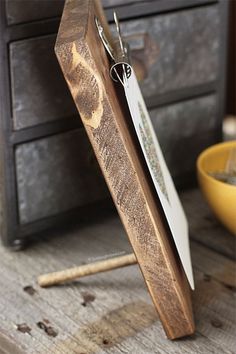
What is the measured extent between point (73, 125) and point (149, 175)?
22 centimetres

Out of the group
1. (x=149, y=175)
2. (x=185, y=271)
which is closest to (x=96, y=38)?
(x=149, y=175)

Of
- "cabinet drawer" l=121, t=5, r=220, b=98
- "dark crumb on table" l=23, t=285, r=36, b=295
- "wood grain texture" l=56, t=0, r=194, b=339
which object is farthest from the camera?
"cabinet drawer" l=121, t=5, r=220, b=98

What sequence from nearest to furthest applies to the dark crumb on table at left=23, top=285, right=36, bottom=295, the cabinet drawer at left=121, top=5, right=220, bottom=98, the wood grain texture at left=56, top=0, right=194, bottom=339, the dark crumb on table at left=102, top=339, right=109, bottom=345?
1. the wood grain texture at left=56, top=0, right=194, bottom=339
2. the dark crumb on table at left=102, top=339, right=109, bottom=345
3. the dark crumb on table at left=23, top=285, right=36, bottom=295
4. the cabinet drawer at left=121, top=5, right=220, bottom=98

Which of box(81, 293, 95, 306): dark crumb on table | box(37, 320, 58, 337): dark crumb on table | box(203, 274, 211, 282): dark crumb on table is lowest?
box(203, 274, 211, 282): dark crumb on table

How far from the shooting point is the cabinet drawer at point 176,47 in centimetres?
115

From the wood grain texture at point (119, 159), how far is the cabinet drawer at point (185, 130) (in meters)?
0.31

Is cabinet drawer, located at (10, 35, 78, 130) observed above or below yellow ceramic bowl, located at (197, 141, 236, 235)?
above

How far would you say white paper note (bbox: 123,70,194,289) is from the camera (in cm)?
88

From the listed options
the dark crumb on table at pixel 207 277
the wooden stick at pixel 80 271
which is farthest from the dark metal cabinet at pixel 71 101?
the dark crumb on table at pixel 207 277

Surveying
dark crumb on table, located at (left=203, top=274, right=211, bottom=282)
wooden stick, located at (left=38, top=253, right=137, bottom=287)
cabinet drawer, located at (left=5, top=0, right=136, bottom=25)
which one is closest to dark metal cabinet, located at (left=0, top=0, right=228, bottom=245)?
cabinet drawer, located at (left=5, top=0, right=136, bottom=25)

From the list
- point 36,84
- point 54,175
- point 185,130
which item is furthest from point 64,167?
point 185,130

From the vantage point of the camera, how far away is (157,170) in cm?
95

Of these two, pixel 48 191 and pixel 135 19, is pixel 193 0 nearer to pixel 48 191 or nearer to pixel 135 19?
pixel 135 19

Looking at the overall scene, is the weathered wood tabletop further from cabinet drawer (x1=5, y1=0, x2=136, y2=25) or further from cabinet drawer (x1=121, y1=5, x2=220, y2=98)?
cabinet drawer (x1=5, y1=0, x2=136, y2=25)
